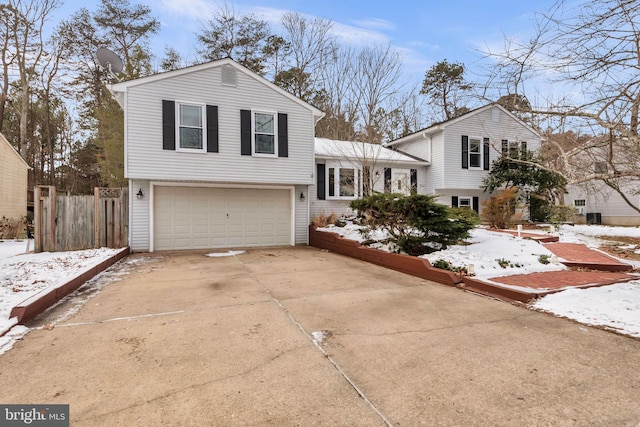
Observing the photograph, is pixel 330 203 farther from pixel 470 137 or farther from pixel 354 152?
pixel 470 137

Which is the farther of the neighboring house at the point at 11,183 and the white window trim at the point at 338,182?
the neighboring house at the point at 11,183

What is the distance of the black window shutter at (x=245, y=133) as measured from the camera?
10.2 metres

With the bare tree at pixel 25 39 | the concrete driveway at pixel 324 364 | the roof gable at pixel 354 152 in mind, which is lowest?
the concrete driveway at pixel 324 364

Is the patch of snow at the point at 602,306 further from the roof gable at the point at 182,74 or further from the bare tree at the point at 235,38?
the bare tree at the point at 235,38

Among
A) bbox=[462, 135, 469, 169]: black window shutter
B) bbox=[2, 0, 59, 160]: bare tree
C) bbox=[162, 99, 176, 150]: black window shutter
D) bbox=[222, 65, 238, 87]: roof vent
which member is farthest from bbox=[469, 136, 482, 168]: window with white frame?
bbox=[2, 0, 59, 160]: bare tree

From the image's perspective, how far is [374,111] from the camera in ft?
50.1

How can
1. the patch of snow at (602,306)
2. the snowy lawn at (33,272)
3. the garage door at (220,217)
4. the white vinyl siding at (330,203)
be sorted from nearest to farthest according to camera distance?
the patch of snow at (602,306) → the snowy lawn at (33,272) → the garage door at (220,217) → the white vinyl siding at (330,203)

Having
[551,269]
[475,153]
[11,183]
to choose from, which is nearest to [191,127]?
[551,269]

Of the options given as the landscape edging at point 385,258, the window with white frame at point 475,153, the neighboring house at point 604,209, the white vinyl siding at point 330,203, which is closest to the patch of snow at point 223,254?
the landscape edging at point 385,258

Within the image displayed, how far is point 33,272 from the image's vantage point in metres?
5.62

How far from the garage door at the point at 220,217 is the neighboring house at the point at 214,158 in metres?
0.03

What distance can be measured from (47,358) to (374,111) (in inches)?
580

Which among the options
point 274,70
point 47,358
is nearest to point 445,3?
point 47,358

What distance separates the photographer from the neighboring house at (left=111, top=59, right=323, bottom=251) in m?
9.35
